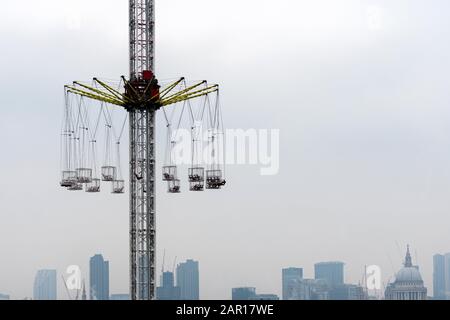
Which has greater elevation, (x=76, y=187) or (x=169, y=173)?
(x=169, y=173)

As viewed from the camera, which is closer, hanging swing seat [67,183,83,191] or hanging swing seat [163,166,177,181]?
hanging swing seat [67,183,83,191]

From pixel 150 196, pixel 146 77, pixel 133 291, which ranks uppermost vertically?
pixel 146 77

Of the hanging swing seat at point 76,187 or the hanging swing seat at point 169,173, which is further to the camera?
the hanging swing seat at point 169,173

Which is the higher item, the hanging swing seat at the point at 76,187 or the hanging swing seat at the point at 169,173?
the hanging swing seat at the point at 169,173

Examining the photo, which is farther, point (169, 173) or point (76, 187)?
point (76, 187)

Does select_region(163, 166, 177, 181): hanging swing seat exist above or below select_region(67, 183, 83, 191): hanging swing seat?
above

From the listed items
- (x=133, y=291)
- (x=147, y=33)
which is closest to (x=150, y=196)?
(x=133, y=291)

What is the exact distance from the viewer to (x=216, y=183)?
159 m

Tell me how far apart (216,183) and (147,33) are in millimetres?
33312
